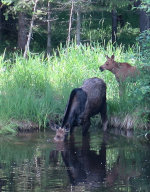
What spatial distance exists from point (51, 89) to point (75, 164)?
5.14m

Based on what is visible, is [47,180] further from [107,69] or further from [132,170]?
[107,69]

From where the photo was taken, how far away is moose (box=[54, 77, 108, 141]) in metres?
12.8

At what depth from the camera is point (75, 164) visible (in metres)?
10.4

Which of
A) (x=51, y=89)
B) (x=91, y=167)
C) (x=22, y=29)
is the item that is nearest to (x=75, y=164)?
(x=91, y=167)

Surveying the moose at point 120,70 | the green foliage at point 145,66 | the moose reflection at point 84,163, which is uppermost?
the green foliage at point 145,66

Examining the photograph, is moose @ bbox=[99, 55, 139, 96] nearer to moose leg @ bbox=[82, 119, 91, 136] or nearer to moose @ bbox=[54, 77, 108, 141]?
moose @ bbox=[54, 77, 108, 141]

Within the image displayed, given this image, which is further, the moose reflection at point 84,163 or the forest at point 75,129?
the moose reflection at point 84,163

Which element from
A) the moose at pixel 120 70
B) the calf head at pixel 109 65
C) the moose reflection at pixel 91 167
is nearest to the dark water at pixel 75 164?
the moose reflection at pixel 91 167

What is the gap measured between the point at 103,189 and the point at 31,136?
16.2ft

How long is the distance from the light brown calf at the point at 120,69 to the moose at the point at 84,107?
104cm

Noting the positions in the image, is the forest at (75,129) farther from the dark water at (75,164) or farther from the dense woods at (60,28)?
the dense woods at (60,28)

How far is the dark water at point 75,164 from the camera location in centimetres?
867

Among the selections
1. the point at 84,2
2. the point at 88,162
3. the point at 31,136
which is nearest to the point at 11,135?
the point at 31,136

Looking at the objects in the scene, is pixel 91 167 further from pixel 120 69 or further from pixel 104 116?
pixel 120 69
